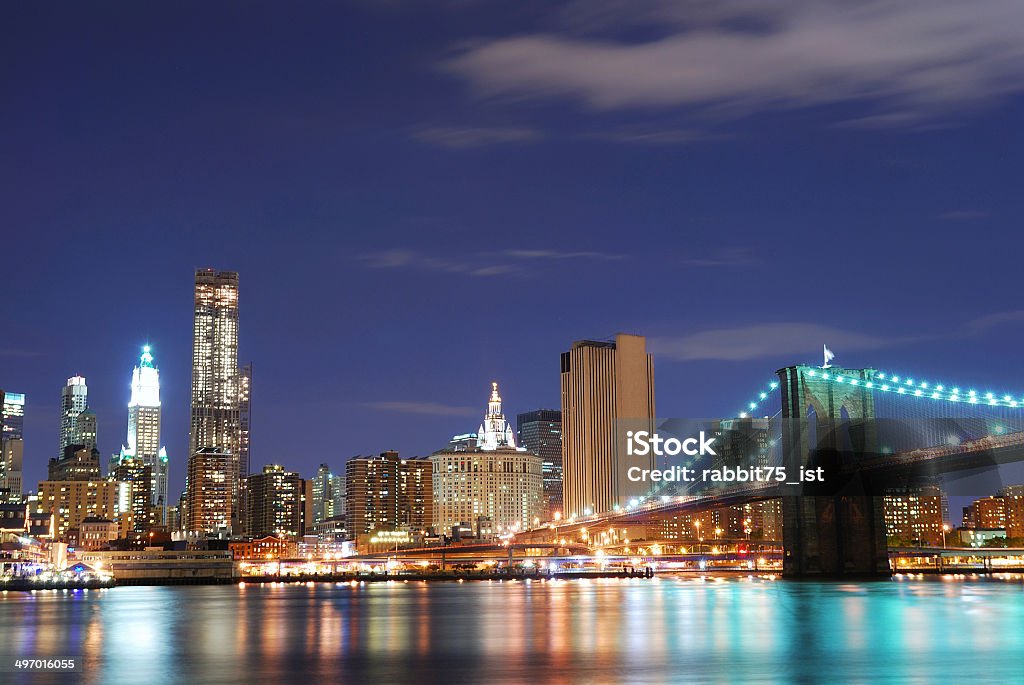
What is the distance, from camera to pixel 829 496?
282ft

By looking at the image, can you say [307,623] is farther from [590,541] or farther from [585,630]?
[590,541]

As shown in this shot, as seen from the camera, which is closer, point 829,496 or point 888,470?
point 888,470

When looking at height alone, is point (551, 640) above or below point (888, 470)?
below

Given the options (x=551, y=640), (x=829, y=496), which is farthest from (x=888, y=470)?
(x=551, y=640)

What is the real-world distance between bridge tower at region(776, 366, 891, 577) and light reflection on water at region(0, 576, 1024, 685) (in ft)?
53.3

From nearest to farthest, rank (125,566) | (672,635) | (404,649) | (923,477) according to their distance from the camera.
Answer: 1. (404,649)
2. (672,635)
3. (923,477)
4. (125,566)

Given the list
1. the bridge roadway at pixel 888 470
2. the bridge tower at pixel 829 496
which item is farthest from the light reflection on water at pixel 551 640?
the bridge tower at pixel 829 496

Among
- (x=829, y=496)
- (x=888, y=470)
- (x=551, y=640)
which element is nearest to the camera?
(x=551, y=640)

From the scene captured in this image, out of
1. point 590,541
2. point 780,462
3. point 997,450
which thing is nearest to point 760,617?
point 997,450

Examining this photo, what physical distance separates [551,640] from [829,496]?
1935 inches

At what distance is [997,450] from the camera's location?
67.2m

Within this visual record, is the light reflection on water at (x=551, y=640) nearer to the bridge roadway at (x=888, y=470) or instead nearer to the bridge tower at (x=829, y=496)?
the bridge roadway at (x=888, y=470)

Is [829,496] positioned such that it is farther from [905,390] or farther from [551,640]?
[551,640]

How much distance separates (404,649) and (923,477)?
46908 mm
